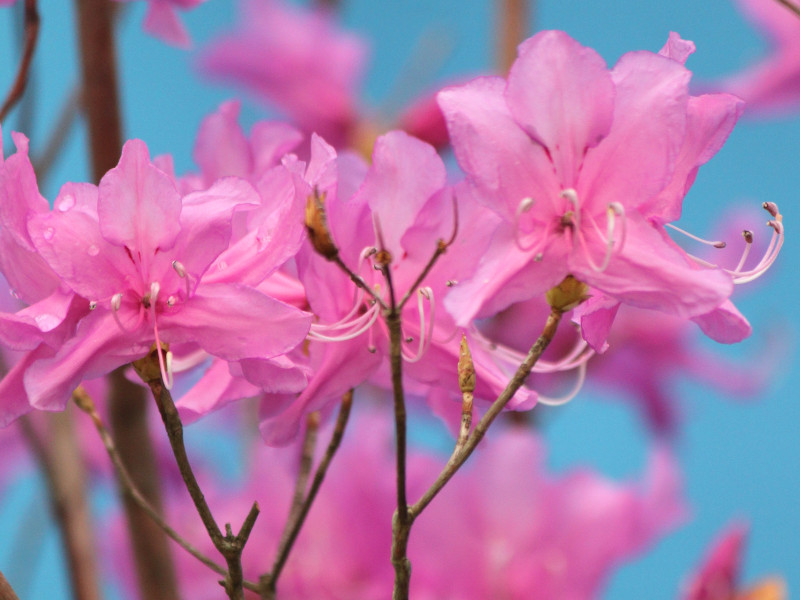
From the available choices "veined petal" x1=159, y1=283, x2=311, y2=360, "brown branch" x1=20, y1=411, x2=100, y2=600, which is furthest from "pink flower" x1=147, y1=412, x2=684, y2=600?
"veined petal" x1=159, y1=283, x2=311, y2=360

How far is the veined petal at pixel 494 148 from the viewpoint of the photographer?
260mm

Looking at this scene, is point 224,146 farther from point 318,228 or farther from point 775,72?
point 775,72

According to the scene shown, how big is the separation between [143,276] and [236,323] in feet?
0.10

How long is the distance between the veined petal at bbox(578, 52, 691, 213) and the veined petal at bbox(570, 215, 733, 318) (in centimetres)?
1

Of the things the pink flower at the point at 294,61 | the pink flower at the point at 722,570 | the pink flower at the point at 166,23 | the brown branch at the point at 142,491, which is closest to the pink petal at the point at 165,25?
the pink flower at the point at 166,23

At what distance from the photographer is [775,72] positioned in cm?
84

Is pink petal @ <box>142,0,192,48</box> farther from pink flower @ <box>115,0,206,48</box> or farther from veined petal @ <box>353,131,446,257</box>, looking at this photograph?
veined petal @ <box>353,131,446,257</box>

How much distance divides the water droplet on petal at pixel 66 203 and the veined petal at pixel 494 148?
0.10 metres

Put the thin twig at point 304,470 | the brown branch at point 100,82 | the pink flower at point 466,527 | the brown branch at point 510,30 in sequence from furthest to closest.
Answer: the brown branch at point 510,30
the pink flower at point 466,527
the brown branch at point 100,82
the thin twig at point 304,470

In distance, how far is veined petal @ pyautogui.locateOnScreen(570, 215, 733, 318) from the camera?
248mm

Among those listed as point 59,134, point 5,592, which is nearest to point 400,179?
point 5,592

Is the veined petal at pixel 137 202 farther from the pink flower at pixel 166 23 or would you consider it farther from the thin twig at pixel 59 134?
the thin twig at pixel 59 134

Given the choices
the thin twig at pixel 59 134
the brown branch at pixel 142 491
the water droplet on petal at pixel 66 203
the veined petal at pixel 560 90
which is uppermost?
the veined petal at pixel 560 90

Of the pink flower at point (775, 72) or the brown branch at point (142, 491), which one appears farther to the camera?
the pink flower at point (775, 72)
